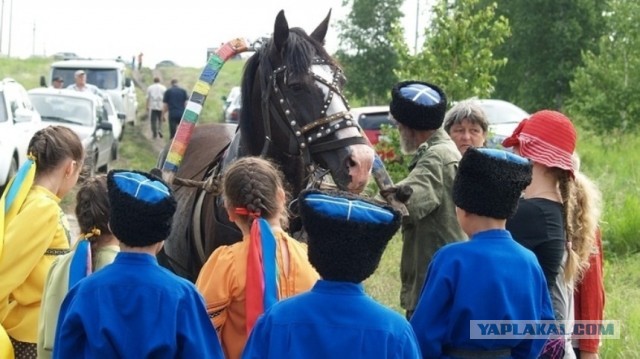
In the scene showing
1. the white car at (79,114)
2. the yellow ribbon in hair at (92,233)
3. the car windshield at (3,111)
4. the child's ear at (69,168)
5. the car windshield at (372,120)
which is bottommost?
the white car at (79,114)

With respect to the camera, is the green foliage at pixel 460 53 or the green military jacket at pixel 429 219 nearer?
the green military jacket at pixel 429 219

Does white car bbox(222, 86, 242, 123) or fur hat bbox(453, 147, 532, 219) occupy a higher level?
fur hat bbox(453, 147, 532, 219)

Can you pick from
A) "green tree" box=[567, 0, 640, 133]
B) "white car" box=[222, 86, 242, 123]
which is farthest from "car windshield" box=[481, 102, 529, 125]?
"white car" box=[222, 86, 242, 123]

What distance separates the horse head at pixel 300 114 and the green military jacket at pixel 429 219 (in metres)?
0.29

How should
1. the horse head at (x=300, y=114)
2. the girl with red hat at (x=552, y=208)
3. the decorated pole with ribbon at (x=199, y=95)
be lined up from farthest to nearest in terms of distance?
the decorated pole with ribbon at (x=199, y=95), the horse head at (x=300, y=114), the girl with red hat at (x=552, y=208)

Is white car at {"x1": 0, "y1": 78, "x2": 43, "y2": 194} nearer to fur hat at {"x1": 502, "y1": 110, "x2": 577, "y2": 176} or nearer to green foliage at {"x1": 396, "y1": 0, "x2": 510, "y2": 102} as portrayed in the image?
green foliage at {"x1": 396, "y1": 0, "x2": 510, "y2": 102}

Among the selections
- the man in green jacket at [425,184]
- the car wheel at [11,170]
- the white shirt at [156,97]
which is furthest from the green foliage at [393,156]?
the white shirt at [156,97]

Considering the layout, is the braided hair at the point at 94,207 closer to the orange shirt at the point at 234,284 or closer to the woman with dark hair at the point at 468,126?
the orange shirt at the point at 234,284

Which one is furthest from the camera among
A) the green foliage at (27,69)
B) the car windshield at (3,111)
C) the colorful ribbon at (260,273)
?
the green foliage at (27,69)

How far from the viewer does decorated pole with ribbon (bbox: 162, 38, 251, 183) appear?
6.30 metres

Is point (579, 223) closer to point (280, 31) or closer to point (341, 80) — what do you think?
point (341, 80)

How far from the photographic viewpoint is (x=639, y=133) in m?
22.0

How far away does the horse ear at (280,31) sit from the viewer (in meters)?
5.80

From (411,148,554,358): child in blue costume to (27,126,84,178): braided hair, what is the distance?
2.04 meters
